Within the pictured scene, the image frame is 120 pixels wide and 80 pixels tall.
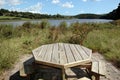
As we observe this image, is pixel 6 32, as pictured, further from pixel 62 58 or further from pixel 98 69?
pixel 98 69

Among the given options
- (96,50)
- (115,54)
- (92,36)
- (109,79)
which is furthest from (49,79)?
(92,36)

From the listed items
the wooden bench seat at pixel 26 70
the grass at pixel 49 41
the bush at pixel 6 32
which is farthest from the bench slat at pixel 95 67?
the bush at pixel 6 32

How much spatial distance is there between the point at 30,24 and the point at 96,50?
21.9 ft

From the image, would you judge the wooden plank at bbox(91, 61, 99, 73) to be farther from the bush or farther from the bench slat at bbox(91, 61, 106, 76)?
the bush

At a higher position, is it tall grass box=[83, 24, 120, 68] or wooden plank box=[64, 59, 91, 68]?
wooden plank box=[64, 59, 91, 68]

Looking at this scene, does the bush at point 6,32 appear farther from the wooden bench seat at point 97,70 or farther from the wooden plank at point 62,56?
the wooden bench seat at point 97,70

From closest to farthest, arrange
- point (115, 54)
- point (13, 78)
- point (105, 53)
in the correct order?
point (13, 78) → point (115, 54) → point (105, 53)

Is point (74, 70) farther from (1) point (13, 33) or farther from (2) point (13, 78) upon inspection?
(1) point (13, 33)

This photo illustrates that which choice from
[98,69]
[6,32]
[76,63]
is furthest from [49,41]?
[76,63]

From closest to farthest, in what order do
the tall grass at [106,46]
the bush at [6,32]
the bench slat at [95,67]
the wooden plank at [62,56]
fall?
the wooden plank at [62,56]
the bench slat at [95,67]
the tall grass at [106,46]
the bush at [6,32]

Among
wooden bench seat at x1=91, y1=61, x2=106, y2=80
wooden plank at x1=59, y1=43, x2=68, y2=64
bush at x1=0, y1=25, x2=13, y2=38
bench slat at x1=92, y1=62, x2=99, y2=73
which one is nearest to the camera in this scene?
wooden plank at x1=59, y1=43, x2=68, y2=64

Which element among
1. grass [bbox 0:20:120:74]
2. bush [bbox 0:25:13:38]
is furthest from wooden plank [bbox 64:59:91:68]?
bush [bbox 0:25:13:38]

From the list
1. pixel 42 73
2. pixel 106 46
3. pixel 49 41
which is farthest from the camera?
pixel 49 41

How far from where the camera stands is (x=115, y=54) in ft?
24.7
